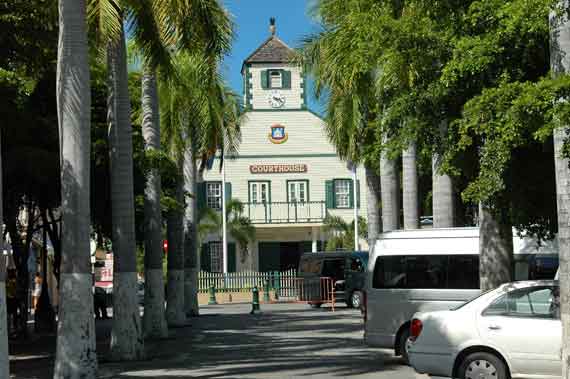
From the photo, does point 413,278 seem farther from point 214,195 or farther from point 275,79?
point 275,79

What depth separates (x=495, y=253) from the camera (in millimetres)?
15000

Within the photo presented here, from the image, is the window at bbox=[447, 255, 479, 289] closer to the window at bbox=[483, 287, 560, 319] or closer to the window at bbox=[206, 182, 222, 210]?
the window at bbox=[483, 287, 560, 319]

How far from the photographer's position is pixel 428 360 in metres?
12.3

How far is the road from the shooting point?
15.4m

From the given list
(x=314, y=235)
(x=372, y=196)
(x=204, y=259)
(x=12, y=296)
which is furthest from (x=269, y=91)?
(x=12, y=296)

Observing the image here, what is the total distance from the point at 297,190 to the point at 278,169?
1.59 m

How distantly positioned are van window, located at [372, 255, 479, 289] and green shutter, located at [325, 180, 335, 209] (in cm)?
3631

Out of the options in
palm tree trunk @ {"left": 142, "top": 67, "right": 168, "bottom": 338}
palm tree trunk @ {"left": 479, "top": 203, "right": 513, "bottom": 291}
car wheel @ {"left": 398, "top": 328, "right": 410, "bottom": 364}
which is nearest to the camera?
palm tree trunk @ {"left": 479, "top": 203, "right": 513, "bottom": 291}

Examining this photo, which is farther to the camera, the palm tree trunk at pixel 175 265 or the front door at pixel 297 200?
the front door at pixel 297 200

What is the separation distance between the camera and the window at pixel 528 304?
11867mm

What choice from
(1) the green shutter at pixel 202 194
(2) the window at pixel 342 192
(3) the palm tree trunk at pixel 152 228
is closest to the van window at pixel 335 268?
(3) the palm tree trunk at pixel 152 228

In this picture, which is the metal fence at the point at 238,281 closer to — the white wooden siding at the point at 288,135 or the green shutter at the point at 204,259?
the green shutter at the point at 204,259

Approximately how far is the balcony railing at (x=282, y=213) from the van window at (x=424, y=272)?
3607 centimetres

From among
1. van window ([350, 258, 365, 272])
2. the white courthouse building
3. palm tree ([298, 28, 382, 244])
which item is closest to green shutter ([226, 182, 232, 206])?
the white courthouse building
